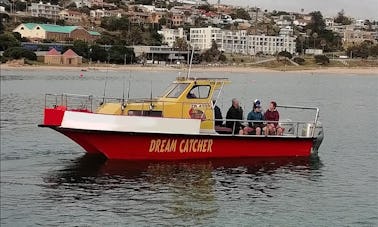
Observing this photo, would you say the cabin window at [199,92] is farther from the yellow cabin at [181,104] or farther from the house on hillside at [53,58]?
the house on hillside at [53,58]

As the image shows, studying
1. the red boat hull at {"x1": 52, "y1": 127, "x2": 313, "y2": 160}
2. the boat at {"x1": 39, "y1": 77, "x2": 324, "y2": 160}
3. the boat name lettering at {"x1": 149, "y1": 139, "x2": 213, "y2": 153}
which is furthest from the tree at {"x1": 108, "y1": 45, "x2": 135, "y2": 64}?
the boat name lettering at {"x1": 149, "y1": 139, "x2": 213, "y2": 153}

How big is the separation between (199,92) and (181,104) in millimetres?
967

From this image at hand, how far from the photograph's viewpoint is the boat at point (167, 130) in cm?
2395

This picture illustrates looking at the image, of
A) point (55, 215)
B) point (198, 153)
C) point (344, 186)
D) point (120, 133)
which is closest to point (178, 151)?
point (198, 153)

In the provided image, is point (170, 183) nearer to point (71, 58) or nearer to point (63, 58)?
point (63, 58)

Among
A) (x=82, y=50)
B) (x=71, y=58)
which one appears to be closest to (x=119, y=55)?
(x=82, y=50)

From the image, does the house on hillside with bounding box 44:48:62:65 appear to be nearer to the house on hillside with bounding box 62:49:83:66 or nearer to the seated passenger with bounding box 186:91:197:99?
the house on hillside with bounding box 62:49:83:66

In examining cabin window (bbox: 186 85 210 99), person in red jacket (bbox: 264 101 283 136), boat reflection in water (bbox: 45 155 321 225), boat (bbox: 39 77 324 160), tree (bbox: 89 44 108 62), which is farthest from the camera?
tree (bbox: 89 44 108 62)

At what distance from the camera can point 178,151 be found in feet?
82.4

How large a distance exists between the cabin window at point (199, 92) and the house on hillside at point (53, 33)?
165 metres

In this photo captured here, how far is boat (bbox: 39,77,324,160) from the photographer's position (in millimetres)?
23953

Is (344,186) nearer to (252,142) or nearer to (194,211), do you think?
(252,142)

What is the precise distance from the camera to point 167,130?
24.4 meters

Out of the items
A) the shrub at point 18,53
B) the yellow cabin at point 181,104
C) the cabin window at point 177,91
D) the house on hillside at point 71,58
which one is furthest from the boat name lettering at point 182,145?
the house on hillside at point 71,58
